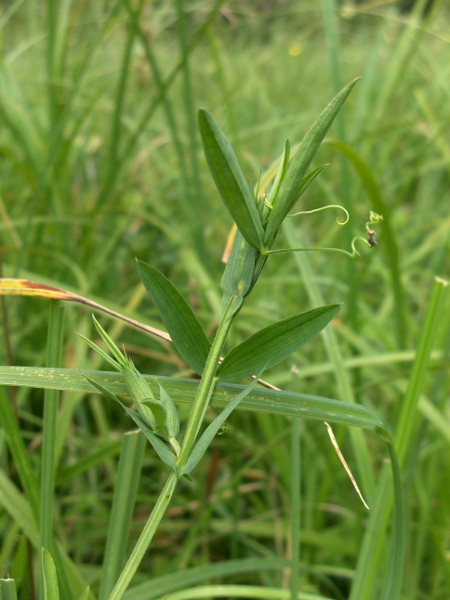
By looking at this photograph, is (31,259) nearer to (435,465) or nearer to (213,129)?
(435,465)

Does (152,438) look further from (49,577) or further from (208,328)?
(208,328)

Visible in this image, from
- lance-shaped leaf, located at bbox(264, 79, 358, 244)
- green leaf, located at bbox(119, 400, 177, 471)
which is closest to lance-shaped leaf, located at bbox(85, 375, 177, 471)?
green leaf, located at bbox(119, 400, 177, 471)

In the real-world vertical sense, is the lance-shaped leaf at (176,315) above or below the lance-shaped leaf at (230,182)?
below

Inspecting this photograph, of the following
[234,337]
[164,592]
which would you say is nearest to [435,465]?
[234,337]

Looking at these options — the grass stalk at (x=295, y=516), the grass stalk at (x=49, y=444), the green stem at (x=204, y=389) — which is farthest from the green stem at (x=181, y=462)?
the grass stalk at (x=295, y=516)

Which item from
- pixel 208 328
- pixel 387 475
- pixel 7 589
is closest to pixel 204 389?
pixel 7 589

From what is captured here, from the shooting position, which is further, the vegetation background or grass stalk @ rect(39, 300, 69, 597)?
the vegetation background

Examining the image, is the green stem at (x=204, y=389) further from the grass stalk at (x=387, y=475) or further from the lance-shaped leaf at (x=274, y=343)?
the grass stalk at (x=387, y=475)

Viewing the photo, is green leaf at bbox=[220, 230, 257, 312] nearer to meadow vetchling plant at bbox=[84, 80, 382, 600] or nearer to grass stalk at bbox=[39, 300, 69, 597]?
meadow vetchling plant at bbox=[84, 80, 382, 600]
